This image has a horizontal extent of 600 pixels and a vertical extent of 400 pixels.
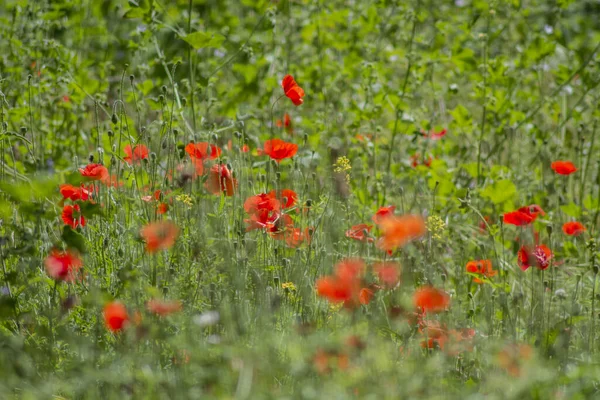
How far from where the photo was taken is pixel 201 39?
9.47 ft

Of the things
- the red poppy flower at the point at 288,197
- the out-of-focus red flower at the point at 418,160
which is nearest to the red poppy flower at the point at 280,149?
the red poppy flower at the point at 288,197

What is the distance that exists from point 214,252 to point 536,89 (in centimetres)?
309

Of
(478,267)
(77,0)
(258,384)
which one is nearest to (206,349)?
(258,384)

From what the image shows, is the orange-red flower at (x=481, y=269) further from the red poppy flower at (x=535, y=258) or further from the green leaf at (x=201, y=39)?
the green leaf at (x=201, y=39)

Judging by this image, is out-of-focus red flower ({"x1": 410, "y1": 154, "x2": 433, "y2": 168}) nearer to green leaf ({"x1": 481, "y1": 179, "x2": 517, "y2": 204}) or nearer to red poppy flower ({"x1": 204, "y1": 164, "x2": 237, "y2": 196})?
green leaf ({"x1": 481, "y1": 179, "x2": 517, "y2": 204})

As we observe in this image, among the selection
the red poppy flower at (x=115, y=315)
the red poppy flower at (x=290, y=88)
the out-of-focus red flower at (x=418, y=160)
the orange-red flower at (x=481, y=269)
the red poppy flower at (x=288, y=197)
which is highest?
the red poppy flower at (x=290, y=88)

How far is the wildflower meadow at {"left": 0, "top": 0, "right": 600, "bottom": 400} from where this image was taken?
5.62 ft

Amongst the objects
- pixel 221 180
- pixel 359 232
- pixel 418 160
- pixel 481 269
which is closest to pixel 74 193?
pixel 221 180

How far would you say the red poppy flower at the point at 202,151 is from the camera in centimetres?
249

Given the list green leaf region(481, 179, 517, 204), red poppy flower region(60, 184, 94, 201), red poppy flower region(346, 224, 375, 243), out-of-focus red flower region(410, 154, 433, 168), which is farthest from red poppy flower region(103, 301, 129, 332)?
out-of-focus red flower region(410, 154, 433, 168)

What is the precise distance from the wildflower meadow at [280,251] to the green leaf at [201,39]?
0.01 metres

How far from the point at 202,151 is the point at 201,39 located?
539 millimetres

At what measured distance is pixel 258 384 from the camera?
1619 millimetres

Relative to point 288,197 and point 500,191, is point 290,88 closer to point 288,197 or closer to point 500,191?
point 288,197
